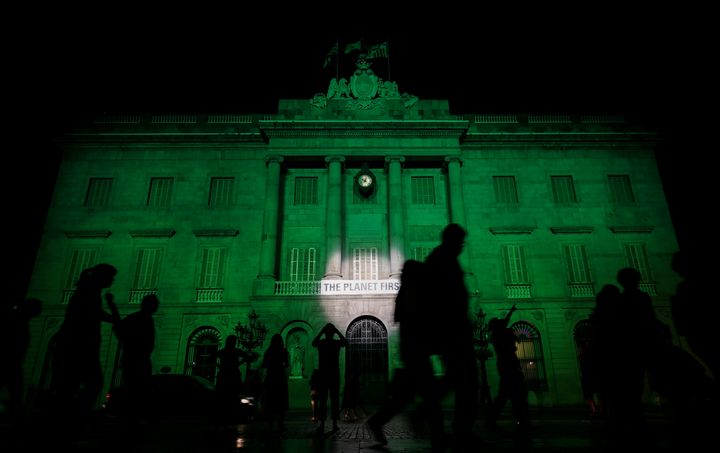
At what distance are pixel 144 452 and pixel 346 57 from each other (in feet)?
81.6

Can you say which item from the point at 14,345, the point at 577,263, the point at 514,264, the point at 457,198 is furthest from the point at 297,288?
the point at 577,263

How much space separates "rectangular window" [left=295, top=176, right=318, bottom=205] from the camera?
23.5 m

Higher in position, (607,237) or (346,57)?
(346,57)

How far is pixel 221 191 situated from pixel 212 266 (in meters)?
4.30

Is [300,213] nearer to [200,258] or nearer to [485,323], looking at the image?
[200,258]

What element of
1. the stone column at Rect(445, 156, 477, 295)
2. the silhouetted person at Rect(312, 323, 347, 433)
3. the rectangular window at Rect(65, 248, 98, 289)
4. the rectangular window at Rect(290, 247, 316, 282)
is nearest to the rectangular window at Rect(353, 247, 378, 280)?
the rectangular window at Rect(290, 247, 316, 282)

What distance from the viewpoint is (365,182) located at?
912 inches

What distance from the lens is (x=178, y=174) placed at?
76.6 ft

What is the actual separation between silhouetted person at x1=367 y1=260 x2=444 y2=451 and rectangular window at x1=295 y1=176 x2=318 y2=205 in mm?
19289

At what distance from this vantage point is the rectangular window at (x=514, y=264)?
21.6m

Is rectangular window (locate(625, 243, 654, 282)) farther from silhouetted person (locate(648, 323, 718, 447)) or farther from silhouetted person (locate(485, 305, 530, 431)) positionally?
silhouetted person (locate(648, 323, 718, 447))

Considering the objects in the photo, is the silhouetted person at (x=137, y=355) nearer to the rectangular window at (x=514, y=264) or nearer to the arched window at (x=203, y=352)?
the arched window at (x=203, y=352)

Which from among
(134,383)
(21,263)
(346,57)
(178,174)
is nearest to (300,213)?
(178,174)

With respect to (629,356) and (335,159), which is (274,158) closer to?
(335,159)
